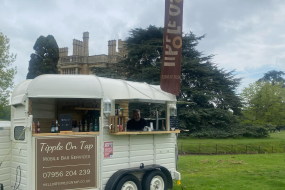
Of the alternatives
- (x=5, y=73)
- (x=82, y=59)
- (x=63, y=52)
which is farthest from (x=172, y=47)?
(x=63, y=52)

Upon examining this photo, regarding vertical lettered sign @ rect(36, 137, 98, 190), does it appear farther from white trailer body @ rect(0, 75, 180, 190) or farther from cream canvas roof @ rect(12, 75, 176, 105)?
cream canvas roof @ rect(12, 75, 176, 105)

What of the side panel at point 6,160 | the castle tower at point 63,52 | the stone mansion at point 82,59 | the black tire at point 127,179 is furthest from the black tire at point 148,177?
the castle tower at point 63,52

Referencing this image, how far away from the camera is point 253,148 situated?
25156mm

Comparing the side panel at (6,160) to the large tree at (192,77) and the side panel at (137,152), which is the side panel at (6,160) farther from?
the large tree at (192,77)

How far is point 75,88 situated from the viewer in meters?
7.09

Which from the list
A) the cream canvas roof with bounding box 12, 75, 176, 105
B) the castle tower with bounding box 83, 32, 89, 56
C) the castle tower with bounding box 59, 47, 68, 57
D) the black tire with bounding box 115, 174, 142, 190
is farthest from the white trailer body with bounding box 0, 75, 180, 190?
the castle tower with bounding box 59, 47, 68, 57

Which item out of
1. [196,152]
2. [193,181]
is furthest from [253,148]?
[193,181]

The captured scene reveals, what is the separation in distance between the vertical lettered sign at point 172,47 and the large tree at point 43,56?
2673 centimetres

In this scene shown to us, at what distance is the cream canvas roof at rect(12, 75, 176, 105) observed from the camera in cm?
685

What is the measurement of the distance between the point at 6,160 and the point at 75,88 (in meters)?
2.40

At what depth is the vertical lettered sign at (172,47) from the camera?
28.9ft

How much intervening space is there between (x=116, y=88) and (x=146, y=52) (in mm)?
24663

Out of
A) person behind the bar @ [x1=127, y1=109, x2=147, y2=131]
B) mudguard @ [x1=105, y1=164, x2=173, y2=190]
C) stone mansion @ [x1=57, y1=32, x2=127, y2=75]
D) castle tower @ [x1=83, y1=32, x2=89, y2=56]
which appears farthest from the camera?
castle tower @ [x1=83, y1=32, x2=89, y2=56]

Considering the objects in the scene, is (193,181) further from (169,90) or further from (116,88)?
(116,88)
